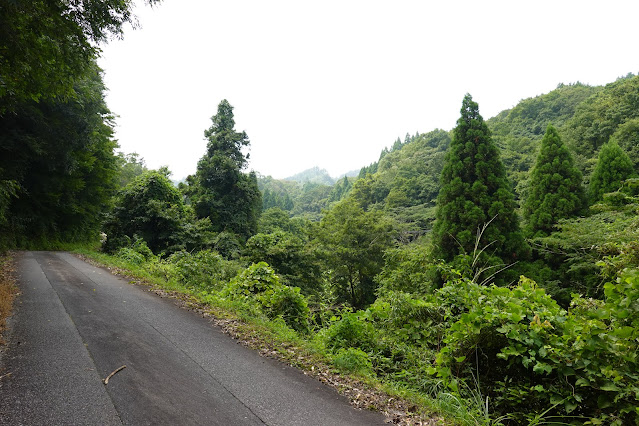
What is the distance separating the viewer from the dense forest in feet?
9.77

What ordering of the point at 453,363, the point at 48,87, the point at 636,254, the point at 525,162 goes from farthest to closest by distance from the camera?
1. the point at 525,162
2. the point at 48,87
3. the point at 636,254
4. the point at 453,363

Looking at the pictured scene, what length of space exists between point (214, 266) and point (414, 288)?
7.65 meters

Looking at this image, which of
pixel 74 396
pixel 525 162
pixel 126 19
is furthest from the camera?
pixel 525 162

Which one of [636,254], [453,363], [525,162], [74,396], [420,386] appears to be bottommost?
[420,386]

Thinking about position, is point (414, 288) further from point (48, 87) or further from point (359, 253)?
point (48, 87)

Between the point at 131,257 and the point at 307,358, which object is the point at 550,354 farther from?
the point at 131,257

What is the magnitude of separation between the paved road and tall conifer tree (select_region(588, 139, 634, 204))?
15.9 metres

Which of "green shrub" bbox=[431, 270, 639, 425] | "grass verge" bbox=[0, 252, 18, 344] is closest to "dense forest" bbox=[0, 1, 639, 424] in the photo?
"green shrub" bbox=[431, 270, 639, 425]

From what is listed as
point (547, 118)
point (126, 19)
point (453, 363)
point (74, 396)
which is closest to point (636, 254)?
point (453, 363)


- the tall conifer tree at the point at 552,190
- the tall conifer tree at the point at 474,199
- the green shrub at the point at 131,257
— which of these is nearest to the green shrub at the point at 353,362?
the tall conifer tree at the point at 474,199

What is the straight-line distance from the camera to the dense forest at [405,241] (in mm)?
2979

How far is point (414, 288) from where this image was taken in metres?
11.6

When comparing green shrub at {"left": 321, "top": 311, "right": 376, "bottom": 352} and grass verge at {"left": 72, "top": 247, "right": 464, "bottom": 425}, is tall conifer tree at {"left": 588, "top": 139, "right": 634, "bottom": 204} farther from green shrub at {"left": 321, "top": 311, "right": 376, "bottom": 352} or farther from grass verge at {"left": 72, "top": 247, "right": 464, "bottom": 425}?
grass verge at {"left": 72, "top": 247, "right": 464, "bottom": 425}

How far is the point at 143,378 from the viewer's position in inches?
125
